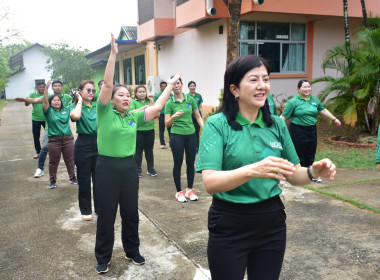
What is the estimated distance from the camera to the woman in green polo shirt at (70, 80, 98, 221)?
16.1ft

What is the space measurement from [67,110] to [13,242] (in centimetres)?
291

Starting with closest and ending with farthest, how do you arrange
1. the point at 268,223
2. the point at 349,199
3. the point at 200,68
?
the point at 268,223, the point at 349,199, the point at 200,68

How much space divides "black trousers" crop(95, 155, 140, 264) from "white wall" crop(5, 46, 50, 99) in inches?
2065

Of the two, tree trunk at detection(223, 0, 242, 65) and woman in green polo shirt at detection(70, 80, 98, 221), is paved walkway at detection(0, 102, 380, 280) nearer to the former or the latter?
woman in green polo shirt at detection(70, 80, 98, 221)

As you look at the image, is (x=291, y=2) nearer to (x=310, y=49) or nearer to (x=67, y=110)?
(x=310, y=49)

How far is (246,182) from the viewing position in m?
2.00

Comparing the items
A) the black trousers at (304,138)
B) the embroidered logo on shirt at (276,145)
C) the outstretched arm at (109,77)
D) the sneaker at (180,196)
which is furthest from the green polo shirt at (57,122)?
the embroidered logo on shirt at (276,145)

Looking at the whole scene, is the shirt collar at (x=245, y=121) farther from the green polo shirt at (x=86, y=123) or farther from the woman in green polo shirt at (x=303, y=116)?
the woman in green polo shirt at (x=303, y=116)

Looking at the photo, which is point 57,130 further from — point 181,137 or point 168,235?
point 168,235

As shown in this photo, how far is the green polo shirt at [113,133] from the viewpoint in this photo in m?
3.61

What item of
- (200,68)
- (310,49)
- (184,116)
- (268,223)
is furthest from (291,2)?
(268,223)

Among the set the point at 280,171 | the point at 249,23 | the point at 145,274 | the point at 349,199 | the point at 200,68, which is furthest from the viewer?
the point at 200,68

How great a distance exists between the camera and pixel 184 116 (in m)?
5.92

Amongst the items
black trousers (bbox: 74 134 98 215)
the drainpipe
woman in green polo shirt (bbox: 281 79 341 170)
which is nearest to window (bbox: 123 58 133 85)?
the drainpipe
